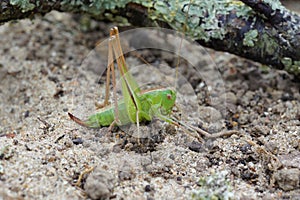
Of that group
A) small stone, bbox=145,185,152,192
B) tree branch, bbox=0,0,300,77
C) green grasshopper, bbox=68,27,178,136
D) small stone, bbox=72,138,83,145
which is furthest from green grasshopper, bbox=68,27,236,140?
tree branch, bbox=0,0,300,77

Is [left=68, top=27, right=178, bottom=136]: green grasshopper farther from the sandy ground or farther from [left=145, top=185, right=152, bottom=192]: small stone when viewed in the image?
[left=145, top=185, right=152, bottom=192]: small stone

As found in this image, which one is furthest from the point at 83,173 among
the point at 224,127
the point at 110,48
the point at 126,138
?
the point at 224,127

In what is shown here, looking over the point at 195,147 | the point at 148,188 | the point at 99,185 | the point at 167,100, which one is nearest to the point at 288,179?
the point at 195,147

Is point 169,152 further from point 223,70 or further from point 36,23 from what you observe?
point 36,23

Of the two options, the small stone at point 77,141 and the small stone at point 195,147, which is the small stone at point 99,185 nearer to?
the small stone at point 77,141

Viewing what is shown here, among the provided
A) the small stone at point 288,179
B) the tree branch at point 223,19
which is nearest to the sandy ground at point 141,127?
the small stone at point 288,179
